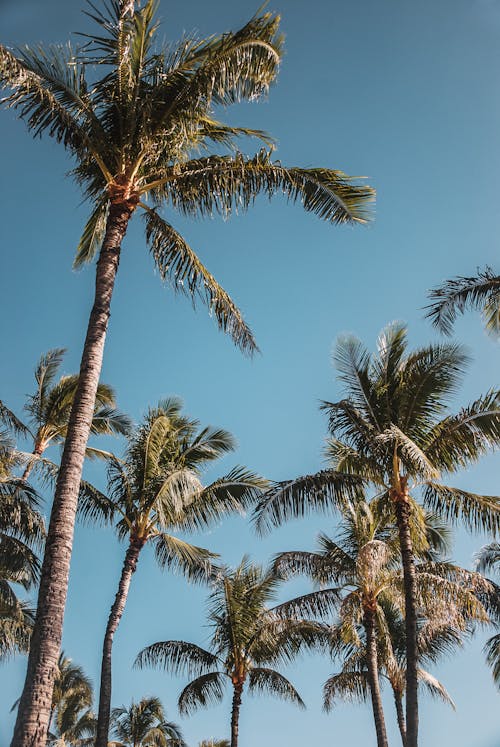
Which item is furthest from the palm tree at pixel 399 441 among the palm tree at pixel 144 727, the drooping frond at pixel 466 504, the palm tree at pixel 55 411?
the palm tree at pixel 144 727

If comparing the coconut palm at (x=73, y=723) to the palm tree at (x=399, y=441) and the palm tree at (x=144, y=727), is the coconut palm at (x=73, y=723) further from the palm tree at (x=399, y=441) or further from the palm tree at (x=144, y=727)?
the palm tree at (x=399, y=441)

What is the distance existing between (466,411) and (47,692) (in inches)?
353

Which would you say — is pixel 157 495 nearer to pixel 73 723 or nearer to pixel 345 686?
pixel 345 686

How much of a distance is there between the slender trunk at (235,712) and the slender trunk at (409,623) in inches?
318

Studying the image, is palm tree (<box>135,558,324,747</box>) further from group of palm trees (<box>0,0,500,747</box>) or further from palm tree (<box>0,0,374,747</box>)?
palm tree (<box>0,0,374,747</box>)

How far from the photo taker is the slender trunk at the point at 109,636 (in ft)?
49.8

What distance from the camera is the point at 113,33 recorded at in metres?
11.0

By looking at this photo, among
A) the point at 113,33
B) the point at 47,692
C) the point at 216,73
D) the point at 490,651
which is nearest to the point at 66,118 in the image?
the point at 113,33

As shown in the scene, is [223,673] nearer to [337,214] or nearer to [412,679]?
[412,679]

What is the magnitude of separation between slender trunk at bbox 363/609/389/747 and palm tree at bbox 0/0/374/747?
899cm

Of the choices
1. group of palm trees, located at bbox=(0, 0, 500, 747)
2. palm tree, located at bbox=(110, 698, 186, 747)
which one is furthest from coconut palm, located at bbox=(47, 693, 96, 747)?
group of palm trees, located at bbox=(0, 0, 500, 747)

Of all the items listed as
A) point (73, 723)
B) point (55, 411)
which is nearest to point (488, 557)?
point (55, 411)

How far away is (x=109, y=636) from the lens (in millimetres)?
16422

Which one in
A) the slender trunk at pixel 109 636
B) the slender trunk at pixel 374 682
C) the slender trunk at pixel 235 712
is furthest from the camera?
the slender trunk at pixel 235 712
